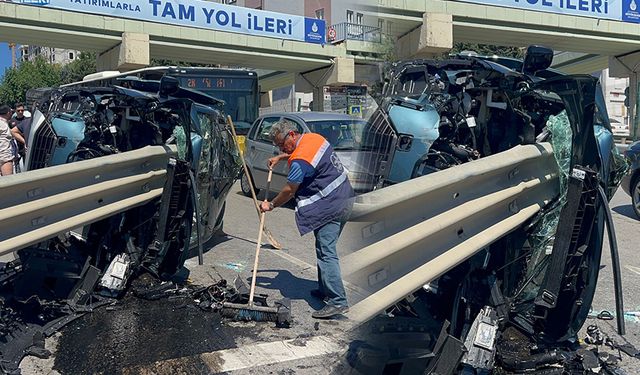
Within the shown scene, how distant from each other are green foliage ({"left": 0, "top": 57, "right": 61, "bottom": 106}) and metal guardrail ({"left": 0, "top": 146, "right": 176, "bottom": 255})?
5417 centimetres

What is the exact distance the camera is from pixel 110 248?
20.2ft

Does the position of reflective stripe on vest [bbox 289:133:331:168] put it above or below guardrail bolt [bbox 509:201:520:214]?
above

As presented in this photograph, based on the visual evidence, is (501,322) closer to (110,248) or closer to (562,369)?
(562,369)

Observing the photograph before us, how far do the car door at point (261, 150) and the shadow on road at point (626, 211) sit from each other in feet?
17.8

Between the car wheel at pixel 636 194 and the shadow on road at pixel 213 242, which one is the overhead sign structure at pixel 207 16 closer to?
the shadow on road at pixel 213 242

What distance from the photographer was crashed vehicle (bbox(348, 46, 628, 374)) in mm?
3459

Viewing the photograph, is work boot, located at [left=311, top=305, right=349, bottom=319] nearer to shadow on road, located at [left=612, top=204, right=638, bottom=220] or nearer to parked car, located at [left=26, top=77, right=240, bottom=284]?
parked car, located at [left=26, top=77, right=240, bottom=284]

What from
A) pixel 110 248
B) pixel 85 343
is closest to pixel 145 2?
pixel 110 248

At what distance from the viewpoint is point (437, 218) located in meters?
2.84

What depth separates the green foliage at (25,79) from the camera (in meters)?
56.5

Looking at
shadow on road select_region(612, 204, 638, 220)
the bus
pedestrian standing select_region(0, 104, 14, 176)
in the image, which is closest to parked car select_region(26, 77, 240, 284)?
pedestrian standing select_region(0, 104, 14, 176)

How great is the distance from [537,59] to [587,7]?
63.1 feet

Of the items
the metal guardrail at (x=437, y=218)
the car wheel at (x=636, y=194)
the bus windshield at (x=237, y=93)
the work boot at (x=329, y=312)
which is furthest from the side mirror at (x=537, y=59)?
the bus windshield at (x=237, y=93)

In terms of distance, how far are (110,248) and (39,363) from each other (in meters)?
1.73
